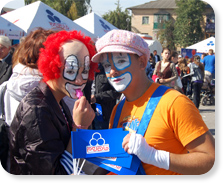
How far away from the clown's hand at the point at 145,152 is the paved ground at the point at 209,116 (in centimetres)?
536

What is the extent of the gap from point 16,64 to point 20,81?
0.36 metres

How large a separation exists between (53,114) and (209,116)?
285 inches

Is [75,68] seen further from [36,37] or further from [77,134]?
[36,37]

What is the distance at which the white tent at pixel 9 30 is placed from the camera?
18.9 feet

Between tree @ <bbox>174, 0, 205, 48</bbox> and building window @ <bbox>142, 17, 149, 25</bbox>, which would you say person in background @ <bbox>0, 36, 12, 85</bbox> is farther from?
building window @ <bbox>142, 17, 149, 25</bbox>

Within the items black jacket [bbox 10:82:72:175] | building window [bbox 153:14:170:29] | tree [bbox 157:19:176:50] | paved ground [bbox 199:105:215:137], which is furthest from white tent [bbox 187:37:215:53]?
building window [bbox 153:14:170:29]

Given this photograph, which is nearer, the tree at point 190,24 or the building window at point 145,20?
the tree at point 190,24

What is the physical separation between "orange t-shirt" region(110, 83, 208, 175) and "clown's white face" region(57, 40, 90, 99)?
0.44 meters

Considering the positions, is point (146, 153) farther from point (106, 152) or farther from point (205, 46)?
point (205, 46)

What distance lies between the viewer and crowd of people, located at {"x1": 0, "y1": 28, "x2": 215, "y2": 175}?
1.43 metres

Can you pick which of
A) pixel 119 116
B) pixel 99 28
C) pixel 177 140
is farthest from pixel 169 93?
pixel 99 28

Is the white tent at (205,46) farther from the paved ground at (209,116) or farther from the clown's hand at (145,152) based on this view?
the clown's hand at (145,152)

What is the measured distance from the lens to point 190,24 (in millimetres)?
41438

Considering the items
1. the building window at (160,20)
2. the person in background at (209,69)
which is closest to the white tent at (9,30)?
the person in background at (209,69)
